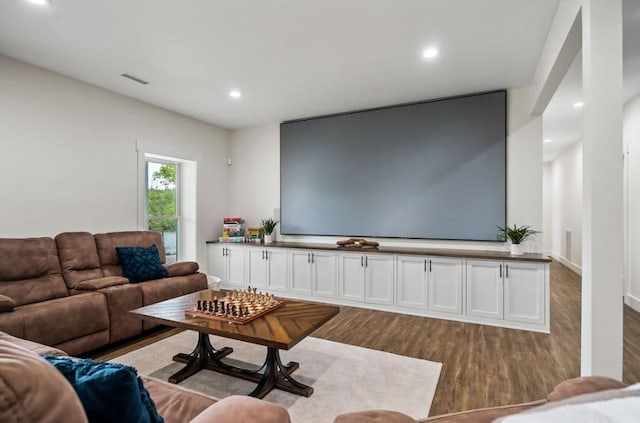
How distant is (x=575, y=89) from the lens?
13.4ft

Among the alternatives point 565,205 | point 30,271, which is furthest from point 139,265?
point 565,205

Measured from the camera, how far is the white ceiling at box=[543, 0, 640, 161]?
2713mm

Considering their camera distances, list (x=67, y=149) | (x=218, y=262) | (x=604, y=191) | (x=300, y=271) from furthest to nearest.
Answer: (x=218, y=262) → (x=300, y=271) → (x=67, y=149) → (x=604, y=191)

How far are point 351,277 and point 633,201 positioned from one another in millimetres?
3956

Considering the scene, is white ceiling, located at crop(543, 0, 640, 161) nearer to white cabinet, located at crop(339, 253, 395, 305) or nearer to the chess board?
white cabinet, located at crop(339, 253, 395, 305)

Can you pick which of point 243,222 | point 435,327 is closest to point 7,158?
point 243,222

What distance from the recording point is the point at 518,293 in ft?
11.6

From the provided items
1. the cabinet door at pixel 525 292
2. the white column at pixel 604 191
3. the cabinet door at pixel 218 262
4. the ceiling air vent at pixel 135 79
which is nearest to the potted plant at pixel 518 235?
the cabinet door at pixel 525 292

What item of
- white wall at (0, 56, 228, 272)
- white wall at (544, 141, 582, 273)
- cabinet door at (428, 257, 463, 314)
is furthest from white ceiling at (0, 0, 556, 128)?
white wall at (544, 141, 582, 273)

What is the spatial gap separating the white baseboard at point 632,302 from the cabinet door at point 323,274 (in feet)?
13.0

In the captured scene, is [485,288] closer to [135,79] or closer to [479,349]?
[479,349]

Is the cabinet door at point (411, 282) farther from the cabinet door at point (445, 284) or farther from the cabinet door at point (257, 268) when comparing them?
the cabinet door at point (257, 268)

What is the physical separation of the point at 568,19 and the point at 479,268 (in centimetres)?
252

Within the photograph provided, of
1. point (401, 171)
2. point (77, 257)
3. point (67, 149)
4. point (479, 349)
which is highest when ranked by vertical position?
point (67, 149)
